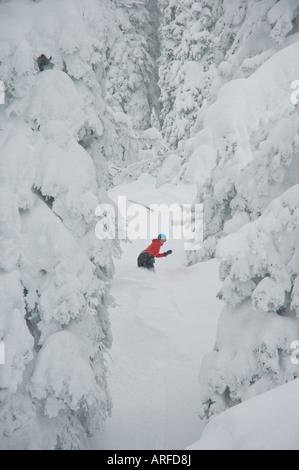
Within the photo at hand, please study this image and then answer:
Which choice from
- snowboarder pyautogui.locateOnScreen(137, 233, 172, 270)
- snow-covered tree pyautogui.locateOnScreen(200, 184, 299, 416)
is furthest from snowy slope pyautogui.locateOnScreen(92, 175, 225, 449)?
snow-covered tree pyautogui.locateOnScreen(200, 184, 299, 416)

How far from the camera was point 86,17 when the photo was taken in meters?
5.69

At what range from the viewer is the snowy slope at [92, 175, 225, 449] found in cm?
681

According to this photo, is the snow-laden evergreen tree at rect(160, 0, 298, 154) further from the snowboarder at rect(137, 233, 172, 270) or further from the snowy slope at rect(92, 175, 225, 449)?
the snowy slope at rect(92, 175, 225, 449)

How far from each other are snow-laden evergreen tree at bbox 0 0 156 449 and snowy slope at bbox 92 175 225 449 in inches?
43.5

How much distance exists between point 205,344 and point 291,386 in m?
5.62

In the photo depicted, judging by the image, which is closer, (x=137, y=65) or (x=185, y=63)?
(x=185, y=63)

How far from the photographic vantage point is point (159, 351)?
9250 mm

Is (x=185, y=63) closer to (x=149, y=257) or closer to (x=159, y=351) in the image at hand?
(x=149, y=257)

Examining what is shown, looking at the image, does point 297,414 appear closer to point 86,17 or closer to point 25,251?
point 25,251

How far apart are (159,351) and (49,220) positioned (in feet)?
17.4

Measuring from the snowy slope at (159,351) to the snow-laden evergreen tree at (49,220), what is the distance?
1104 mm

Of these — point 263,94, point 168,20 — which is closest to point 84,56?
point 263,94
